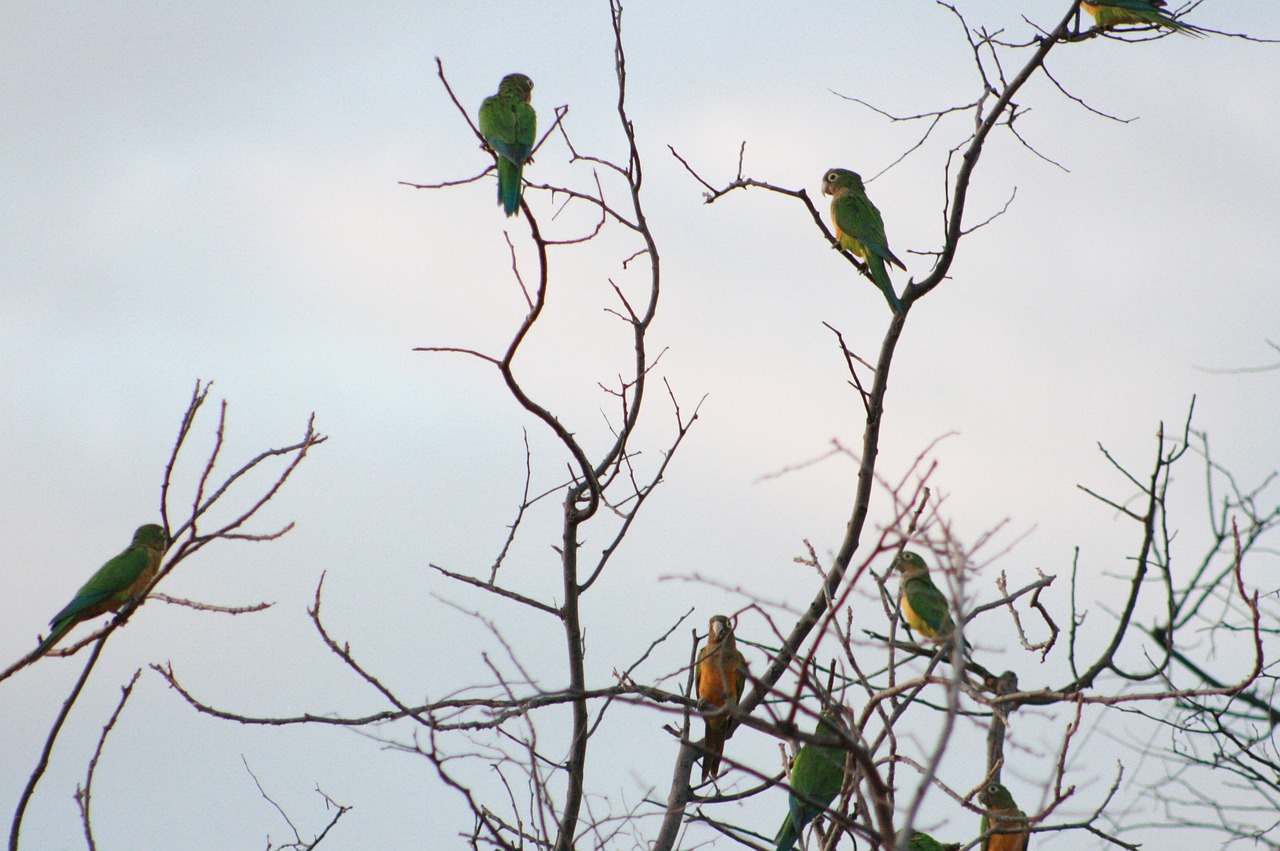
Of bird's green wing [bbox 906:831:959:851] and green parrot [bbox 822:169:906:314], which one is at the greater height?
green parrot [bbox 822:169:906:314]

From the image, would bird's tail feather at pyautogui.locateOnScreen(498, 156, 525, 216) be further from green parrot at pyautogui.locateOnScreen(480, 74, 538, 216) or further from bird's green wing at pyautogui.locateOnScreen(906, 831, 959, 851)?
bird's green wing at pyautogui.locateOnScreen(906, 831, 959, 851)

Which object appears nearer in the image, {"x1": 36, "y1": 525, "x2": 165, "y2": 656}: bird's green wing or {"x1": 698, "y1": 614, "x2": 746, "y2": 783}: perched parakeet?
{"x1": 698, "y1": 614, "x2": 746, "y2": 783}: perched parakeet

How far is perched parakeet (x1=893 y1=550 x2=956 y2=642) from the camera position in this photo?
780 centimetres

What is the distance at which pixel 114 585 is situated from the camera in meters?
6.06

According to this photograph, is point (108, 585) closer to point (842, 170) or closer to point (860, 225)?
point (860, 225)

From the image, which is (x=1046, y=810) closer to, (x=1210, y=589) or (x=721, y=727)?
(x=1210, y=589)

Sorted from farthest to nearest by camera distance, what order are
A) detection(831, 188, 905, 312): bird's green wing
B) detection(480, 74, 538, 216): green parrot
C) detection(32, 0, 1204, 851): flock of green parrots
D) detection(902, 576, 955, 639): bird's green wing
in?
detection(902, 576, 955, 639): bird's green wing
detection(831, 188, 905, 312): bird's green wing
detection(480, 74, 538, 216): green parrot
detection(32, 0, 1204, 851): flock of green parrots

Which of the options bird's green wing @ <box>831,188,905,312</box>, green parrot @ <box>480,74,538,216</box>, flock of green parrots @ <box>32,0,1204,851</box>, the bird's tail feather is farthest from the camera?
bird's green wing @ <box>831,188,905,312</box>

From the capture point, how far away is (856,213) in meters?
8.06

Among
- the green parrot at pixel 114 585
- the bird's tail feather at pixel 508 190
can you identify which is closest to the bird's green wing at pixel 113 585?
→ the green parrot at pixel 114 585

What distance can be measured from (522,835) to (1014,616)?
2.75m

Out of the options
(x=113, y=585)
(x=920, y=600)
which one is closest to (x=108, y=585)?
(x=113, y=585)

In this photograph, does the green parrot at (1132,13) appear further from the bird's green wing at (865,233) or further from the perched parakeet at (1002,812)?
the perched parakeet at (1002,812)

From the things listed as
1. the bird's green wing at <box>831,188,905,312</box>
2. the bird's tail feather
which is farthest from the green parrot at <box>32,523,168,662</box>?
the bird's green wing at <box>831,188,905,312</box>
